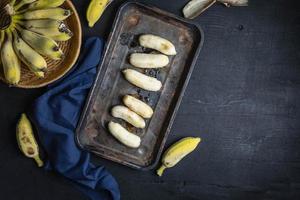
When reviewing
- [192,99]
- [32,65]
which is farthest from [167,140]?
[32,65]

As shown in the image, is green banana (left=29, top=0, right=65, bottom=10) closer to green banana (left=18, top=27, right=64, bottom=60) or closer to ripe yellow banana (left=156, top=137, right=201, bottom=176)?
green banana (left=18, top=27, right=64, bottom=60)

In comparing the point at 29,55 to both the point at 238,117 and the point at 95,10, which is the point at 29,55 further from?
the point at 238,117

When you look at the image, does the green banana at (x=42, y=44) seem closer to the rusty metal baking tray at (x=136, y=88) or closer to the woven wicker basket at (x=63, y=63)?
the woven wicker basket at (x=63, y=63)

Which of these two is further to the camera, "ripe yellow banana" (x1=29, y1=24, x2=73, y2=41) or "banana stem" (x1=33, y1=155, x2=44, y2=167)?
"banana stem" (x1=33, y1=155, x2=44, y2=167)

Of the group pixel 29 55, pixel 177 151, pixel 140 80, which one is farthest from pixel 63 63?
pixel 177 151

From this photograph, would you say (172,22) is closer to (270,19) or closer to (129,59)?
(129,59)

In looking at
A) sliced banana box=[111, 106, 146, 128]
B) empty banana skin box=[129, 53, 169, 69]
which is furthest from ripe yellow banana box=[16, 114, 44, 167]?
empty banana skin box=[129, 53, 169, 69]
